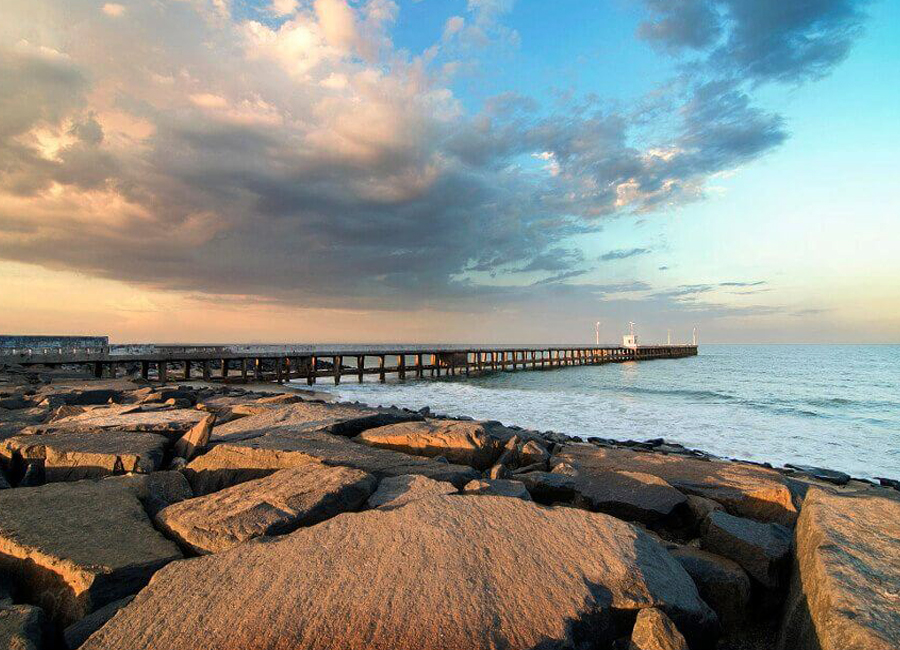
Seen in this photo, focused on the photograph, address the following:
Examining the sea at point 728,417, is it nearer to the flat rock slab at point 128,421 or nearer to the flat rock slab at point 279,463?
the flat rock slab at point 279,463

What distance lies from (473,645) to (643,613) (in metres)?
0.97

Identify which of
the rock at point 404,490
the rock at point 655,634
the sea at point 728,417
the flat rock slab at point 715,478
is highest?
the rock at point 404,490

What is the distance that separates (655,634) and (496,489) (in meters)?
2.30

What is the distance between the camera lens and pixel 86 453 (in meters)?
5.14

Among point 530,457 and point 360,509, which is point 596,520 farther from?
point 530,457

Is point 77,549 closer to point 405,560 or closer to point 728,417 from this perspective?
point 405,560

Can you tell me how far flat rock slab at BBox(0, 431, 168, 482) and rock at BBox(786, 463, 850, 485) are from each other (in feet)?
39.4

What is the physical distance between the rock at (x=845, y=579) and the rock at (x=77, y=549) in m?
3.89

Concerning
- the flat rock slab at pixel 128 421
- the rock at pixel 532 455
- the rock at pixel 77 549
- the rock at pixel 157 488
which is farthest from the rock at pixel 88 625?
the rock at pixel 532 455

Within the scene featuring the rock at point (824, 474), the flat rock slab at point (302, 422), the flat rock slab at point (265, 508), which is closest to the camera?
the flat rock slab at point (265, 508)

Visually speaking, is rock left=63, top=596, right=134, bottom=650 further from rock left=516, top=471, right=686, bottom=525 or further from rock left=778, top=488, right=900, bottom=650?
rock left=516, top=471, right=686, bottom=525

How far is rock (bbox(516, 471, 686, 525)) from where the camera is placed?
4965mm

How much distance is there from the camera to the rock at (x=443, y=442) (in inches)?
260

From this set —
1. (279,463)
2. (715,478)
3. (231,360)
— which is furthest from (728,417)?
(231,360)
